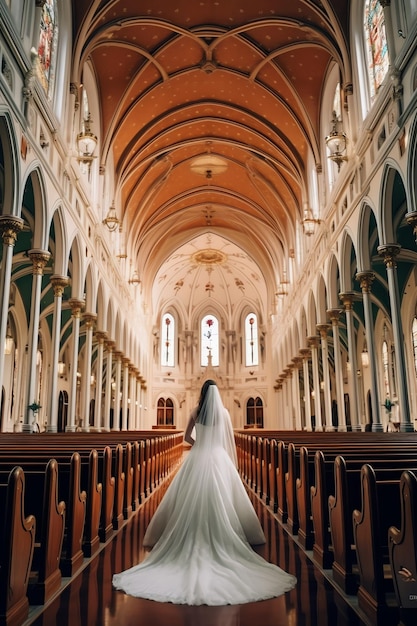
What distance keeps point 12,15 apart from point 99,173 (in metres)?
10.2

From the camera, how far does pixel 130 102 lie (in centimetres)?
2270

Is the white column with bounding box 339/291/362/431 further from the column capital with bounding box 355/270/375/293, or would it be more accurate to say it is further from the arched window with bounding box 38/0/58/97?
the arched window with bounding box 38/0/58/97

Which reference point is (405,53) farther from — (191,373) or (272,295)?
(191,373)

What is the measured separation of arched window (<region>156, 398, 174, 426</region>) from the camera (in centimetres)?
4594

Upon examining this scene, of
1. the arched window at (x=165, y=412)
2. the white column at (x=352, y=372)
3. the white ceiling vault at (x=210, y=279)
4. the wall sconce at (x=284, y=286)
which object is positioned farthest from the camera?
the arched window at (x=165, y=412)

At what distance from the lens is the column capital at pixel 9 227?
1168cm

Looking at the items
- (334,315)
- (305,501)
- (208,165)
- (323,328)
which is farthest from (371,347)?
(208,165)

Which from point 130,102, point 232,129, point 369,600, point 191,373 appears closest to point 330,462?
point 369,600

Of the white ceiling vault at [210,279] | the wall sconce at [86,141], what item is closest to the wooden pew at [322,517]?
the wall sconce at [86,141]

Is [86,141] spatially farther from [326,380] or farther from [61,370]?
[61,370]

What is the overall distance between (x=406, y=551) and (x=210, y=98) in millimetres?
23949

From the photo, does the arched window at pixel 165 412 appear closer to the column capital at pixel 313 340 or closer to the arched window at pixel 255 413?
the arched window at pixel 255 413

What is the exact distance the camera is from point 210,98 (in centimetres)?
2466

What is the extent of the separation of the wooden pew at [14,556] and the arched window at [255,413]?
138 ft
